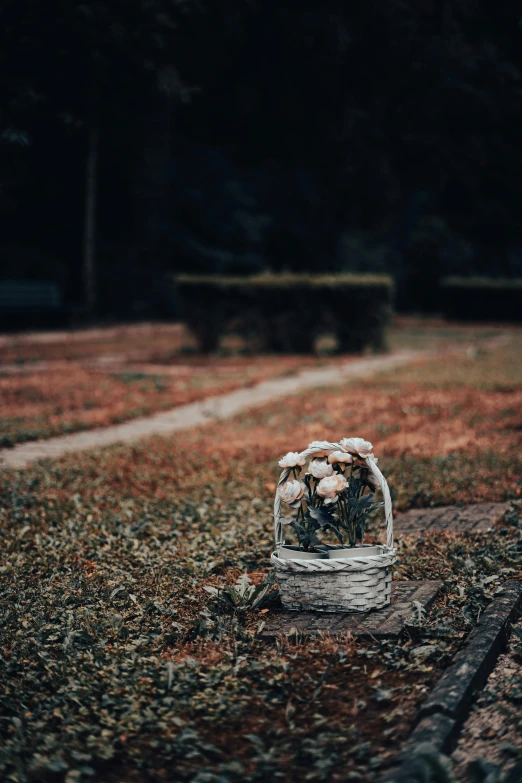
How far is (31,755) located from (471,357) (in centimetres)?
1437

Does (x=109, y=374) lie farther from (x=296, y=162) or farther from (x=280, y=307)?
(x=296, y=162)

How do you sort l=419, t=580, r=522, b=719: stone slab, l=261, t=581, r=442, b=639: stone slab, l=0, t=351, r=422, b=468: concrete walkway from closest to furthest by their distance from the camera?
l=419, t=580, r=522, b=719: stone slab → l=261, t=581, r=442, b=639: stone slab → l=0, t=351, r=422, b=468: concrete walkway

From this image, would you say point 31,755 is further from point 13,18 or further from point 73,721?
point 13,18

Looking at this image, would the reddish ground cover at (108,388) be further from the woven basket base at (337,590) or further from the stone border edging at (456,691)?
the stone border edging at (456,691)

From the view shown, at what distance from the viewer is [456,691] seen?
317cm

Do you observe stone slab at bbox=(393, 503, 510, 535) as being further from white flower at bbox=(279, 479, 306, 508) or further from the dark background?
the dark background

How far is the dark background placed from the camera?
24016mm

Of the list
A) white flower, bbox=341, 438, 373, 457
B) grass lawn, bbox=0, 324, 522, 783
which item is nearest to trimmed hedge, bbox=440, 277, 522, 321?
grass lawn, bbox=0, 324, 522, 783

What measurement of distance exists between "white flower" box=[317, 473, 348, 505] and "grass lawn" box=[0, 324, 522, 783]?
579mm

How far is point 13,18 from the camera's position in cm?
774

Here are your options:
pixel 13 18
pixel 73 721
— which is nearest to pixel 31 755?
pixel 73 721

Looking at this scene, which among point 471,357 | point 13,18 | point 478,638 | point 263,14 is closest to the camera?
point 478,638

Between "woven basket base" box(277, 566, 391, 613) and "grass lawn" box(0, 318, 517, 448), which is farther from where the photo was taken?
"grass lawn" box(0, 318, 517, 448)

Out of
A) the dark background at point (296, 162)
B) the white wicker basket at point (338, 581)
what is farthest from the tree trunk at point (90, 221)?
the white wicker basket at point (338, 581)
